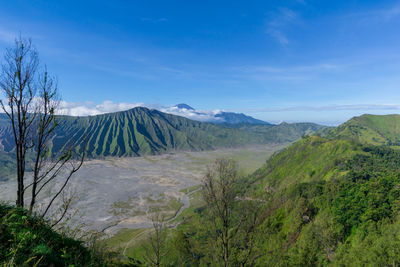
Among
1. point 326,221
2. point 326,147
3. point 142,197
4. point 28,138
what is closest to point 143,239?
point 142,197

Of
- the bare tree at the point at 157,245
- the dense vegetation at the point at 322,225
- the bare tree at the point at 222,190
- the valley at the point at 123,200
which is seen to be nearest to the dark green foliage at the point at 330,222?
the dense vegetation at the point at 322,225

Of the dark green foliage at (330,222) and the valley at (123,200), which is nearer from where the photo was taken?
the dark green foliage at (330,222)

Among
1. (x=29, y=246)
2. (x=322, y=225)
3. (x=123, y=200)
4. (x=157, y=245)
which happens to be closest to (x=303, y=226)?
(x=322, y=225)

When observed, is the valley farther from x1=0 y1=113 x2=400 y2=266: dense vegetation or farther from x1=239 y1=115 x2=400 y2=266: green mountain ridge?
x1=239 y1=115 x2=400 y2=266: green mountain ridge

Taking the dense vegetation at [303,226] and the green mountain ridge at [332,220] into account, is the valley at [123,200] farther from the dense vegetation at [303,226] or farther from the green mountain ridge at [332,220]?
the green mountain ridge at [332,220]

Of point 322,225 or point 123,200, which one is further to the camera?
point 123,200

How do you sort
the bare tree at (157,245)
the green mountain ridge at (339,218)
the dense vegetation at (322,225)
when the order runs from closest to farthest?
the bare tree at (157,245)
the dense vegetation at (322,225)
the green mountain ridge at (339,218)

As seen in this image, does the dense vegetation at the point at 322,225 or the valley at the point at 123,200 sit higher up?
the dense vegetation at the point at 322,225

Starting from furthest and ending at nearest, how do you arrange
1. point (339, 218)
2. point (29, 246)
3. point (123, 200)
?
point (123, 200) → point (339, 218) → point (29, 246)

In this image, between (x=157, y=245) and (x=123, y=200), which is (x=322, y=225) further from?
(x=123, y=200)

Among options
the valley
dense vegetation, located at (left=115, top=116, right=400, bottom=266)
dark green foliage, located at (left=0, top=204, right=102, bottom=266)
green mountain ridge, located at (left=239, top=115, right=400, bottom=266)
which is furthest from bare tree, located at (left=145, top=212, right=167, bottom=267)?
the valley

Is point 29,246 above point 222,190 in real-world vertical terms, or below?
above

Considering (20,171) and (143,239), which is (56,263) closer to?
(20,171)
